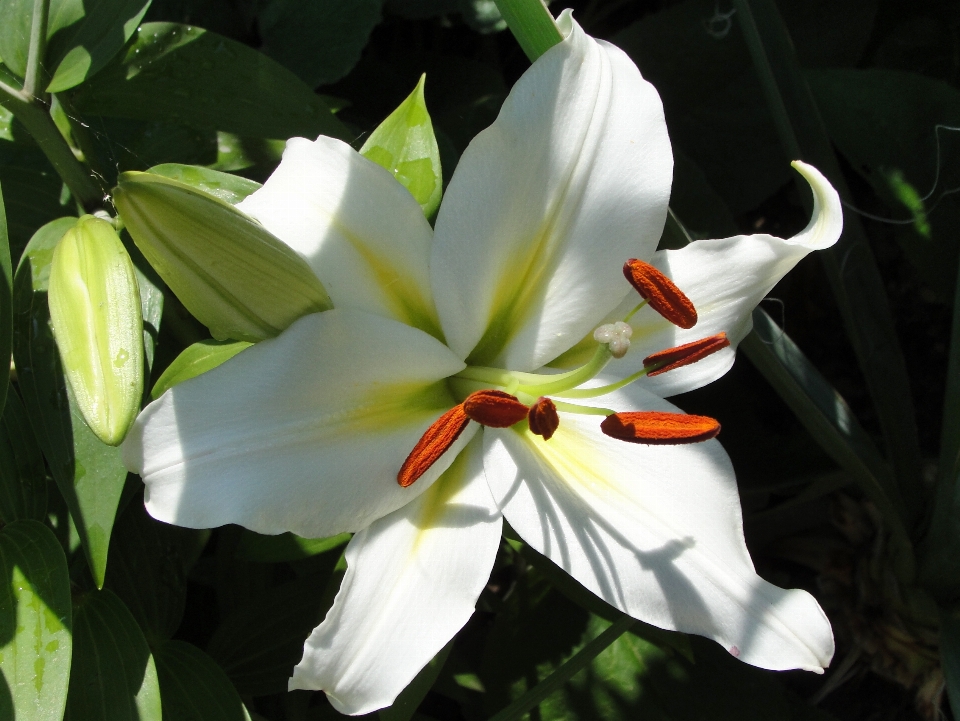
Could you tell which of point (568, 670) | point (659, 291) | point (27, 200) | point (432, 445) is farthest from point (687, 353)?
point (27, 200)

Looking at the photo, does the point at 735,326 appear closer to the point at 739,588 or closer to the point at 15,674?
the point at 739,588

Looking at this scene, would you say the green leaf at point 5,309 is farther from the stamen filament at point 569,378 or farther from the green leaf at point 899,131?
the green leaf at point 899,131

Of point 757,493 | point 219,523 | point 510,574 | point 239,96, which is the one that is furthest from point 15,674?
point 757,493

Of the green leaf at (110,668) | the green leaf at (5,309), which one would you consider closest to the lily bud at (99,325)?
the green leaf at (5,309)

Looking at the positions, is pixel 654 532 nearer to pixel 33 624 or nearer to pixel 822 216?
pixel 822 216

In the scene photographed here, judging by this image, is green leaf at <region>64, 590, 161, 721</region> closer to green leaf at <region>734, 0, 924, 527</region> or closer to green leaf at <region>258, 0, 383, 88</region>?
green leaf at <region>258, 0, 383, 88</region>

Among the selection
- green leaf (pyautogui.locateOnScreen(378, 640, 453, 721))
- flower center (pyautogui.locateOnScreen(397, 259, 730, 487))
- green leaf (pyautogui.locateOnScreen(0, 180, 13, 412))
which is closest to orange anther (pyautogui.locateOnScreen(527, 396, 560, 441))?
flower center (pyautogui.locateOnScreen(397, 259, 730, 487))
